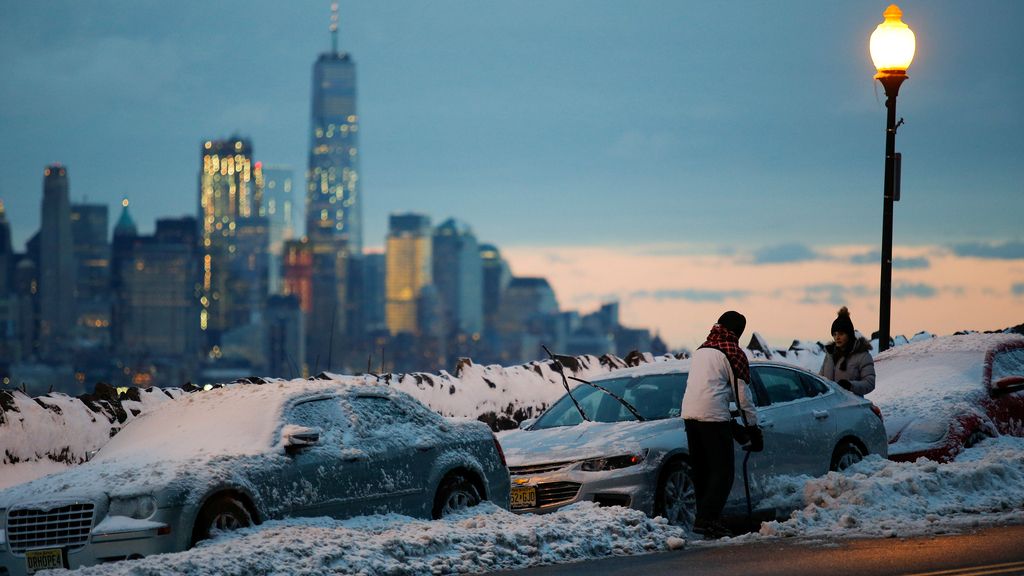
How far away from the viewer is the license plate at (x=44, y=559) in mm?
10414

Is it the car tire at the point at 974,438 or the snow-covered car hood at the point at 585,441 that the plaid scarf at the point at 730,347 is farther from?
the car tire at the point at 974,438

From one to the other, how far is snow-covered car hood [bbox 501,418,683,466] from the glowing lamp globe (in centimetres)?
651

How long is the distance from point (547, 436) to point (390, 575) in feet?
12.3

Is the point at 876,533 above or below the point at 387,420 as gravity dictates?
below

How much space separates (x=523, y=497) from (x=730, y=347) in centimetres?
197

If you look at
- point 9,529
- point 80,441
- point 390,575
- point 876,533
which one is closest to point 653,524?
point 876,533

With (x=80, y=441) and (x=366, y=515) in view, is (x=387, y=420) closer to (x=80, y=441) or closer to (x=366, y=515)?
(x=366, y=515)

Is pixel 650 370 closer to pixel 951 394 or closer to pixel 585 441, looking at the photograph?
pixel 585 441

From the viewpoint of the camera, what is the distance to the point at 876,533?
11.9m

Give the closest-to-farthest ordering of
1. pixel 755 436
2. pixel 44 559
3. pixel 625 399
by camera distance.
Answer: pixel 44 559 < pixel 755 436 < pixel 625 399

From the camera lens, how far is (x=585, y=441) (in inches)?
508

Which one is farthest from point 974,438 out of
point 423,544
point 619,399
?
point 423,544

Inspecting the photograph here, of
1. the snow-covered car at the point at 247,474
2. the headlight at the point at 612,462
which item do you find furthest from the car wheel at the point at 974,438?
the snow-covered car at the point at 247,474

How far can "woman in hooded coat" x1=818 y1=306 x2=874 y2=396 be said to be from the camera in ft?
51.5
